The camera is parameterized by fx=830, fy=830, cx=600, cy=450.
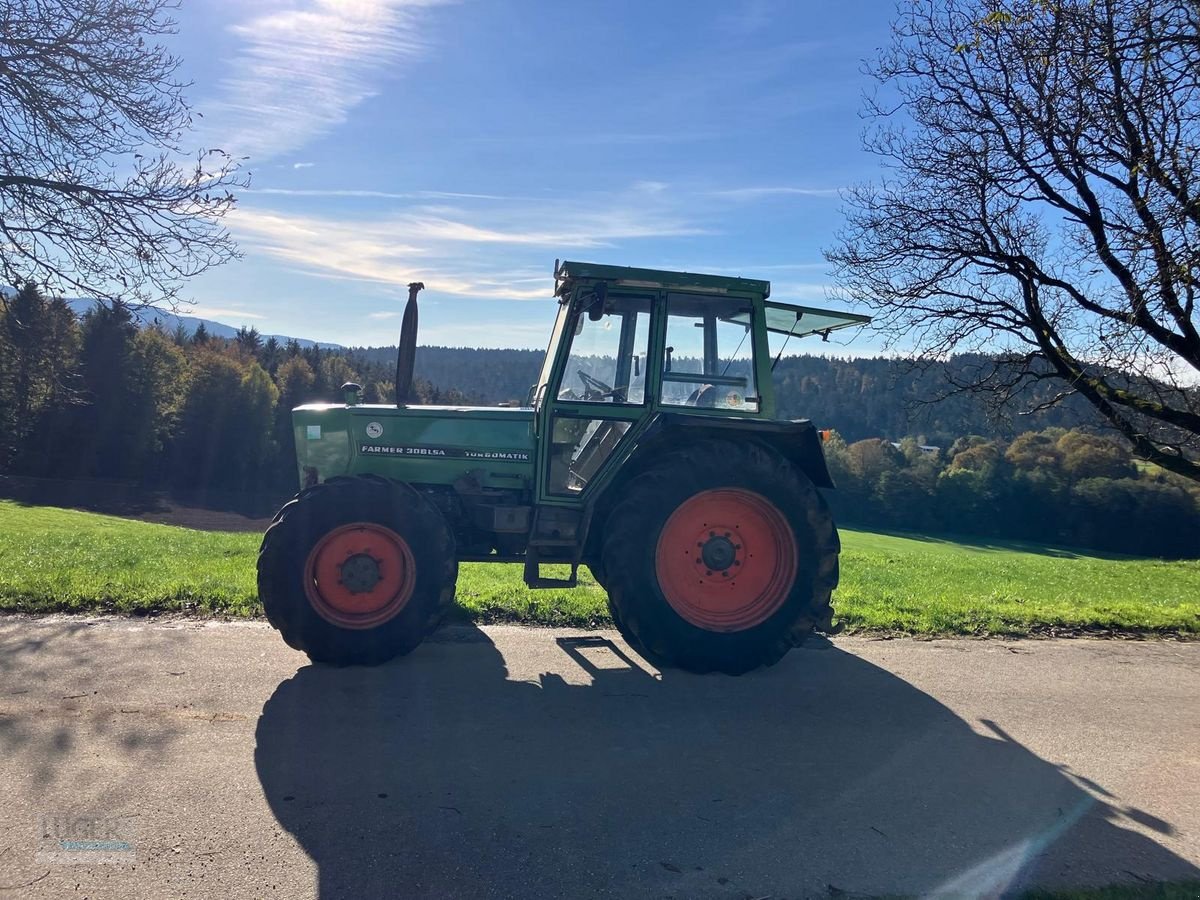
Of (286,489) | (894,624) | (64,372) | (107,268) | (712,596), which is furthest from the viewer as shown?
(286,489)

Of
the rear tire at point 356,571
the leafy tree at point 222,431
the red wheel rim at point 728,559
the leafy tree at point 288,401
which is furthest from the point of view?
Answer: the leafy tree at point 288,401

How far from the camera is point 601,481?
546cm

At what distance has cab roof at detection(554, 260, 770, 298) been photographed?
17.9ft

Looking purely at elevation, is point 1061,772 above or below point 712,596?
below

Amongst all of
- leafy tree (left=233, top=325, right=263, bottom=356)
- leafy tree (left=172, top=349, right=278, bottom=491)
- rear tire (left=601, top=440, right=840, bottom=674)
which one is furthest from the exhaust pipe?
leafy tree (left=233, top=325, right=263, bottom=356)

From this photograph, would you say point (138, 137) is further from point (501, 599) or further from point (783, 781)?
point (783, 781)

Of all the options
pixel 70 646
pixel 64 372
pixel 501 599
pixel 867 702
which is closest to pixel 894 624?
pixel 867 702

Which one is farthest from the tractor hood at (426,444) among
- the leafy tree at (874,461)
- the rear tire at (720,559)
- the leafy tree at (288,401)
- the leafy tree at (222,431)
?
the leafy tree at (288,401)

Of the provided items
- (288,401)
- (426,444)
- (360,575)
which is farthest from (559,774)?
(288,401)

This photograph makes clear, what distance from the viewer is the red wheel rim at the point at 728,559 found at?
17.6 ft

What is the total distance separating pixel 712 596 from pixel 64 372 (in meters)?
11.2

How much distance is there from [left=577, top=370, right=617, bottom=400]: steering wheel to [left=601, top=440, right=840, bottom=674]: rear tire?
0.67 metres

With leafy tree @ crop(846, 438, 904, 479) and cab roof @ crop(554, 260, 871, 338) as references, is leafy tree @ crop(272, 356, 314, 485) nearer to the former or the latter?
leafy tree @ crop(846, 438, 904, 479)

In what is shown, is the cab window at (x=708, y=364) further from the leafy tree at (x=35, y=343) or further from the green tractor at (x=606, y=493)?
the leafy tree at (x=35, y=343)
